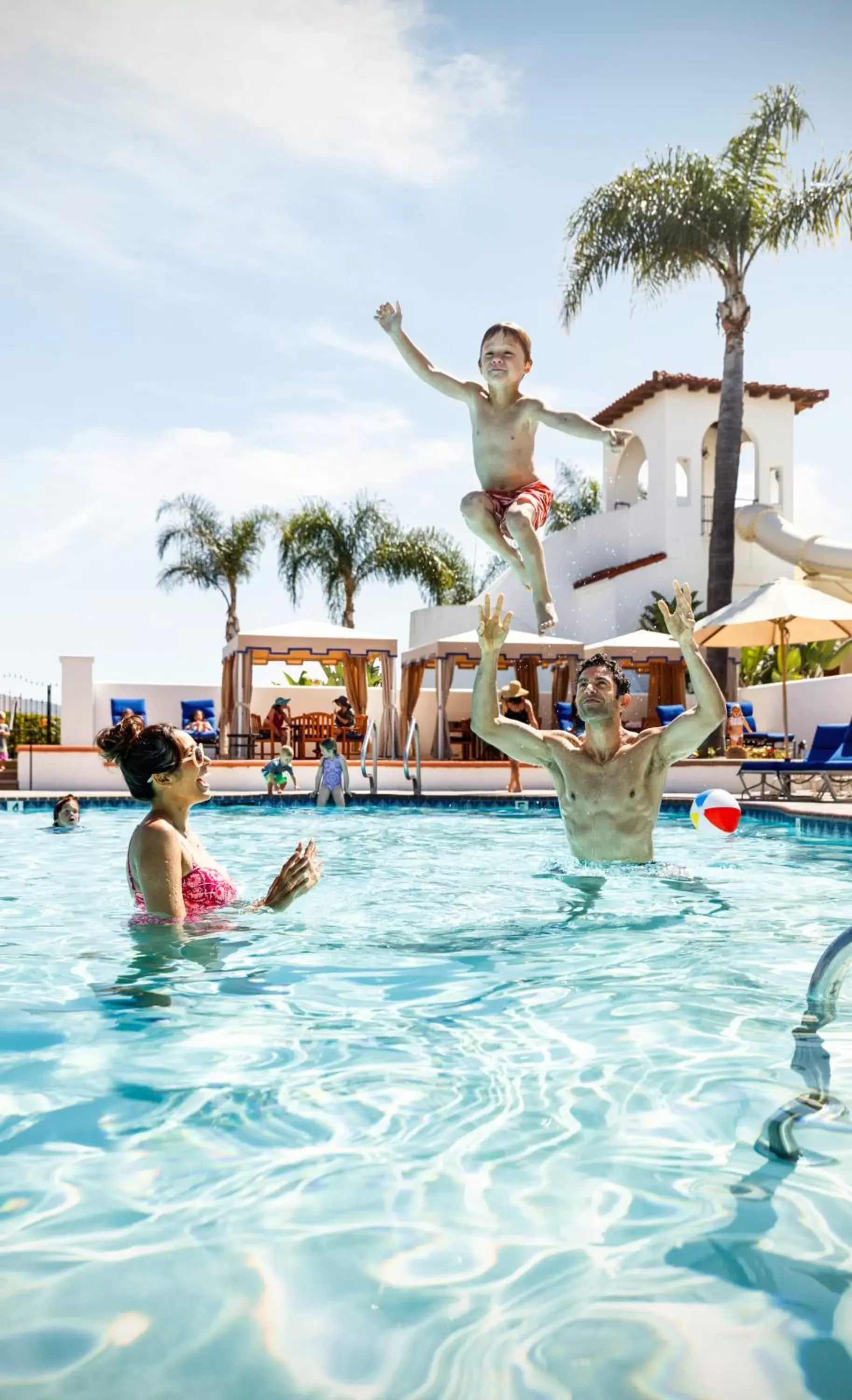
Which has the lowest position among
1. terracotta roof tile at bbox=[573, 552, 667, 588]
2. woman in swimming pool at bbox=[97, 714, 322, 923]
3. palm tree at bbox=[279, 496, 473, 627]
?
woman in swimming pool at bbox=[97, 714, 322, 923]

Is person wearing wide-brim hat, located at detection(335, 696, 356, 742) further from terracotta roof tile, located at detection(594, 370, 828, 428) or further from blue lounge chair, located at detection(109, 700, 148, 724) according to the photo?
terracotta roof tile, located at detection(594, 370, 828, 428)

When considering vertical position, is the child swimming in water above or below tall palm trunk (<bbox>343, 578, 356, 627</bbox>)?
below

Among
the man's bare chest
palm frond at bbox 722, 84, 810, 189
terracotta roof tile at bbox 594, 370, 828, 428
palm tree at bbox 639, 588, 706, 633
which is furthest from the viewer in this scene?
terracotta roof tile at bbox 594, 370, 828, 428

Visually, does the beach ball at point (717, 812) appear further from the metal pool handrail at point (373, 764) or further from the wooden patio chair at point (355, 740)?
the wooden patio chair at point (355, 740)

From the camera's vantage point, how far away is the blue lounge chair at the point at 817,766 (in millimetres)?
13000

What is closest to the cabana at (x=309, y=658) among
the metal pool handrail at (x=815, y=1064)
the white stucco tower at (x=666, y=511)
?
the white stucco tower at (x=666, y=511)

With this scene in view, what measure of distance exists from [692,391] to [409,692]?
1169 cm

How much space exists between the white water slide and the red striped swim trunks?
20513 millimetres

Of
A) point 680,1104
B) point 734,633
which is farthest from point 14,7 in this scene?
point 734,633

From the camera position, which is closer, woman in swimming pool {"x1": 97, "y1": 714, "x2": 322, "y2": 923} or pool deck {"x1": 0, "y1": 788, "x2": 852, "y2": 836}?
woman in swimming pool {"x1": 97, "y1": 714, "x2": 322, "y2": 923}

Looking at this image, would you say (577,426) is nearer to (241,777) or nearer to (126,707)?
(241,777)

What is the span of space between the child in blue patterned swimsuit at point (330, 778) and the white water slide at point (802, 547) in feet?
48.7

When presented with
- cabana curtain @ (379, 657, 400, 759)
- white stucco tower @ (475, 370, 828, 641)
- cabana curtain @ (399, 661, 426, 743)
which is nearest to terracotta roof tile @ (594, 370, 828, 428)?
white stucco tower @ (475, 370, 828, 641)

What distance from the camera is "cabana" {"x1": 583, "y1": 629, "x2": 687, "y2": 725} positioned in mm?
20062
